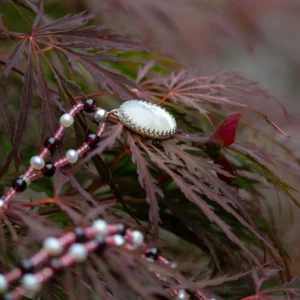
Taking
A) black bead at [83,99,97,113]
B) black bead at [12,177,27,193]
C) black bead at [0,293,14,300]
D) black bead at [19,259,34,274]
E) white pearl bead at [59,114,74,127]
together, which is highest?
black bead at [83,99,97,113]

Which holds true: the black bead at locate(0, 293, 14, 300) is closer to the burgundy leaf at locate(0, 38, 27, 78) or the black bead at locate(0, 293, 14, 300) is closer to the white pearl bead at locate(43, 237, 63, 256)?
the white pearl bead at locate(43, 237, 63, 256)

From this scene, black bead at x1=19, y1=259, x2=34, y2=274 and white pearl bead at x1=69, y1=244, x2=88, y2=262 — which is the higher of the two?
white pearl bead at x1=69, y1=244, x2=88, y2=262

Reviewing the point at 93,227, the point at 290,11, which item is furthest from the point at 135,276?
the point at 290,11

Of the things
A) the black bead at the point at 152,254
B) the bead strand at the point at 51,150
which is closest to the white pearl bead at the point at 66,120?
the bead strand at the point at 51,150

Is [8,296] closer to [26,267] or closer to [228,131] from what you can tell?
[26,267]

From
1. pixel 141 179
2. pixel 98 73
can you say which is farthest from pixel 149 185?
pixel 98 73

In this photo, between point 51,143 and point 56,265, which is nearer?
point 56,265

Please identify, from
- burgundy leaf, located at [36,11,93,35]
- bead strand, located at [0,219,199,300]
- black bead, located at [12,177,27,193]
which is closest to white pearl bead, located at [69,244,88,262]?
bead strand, located at [0,219,199,300]
